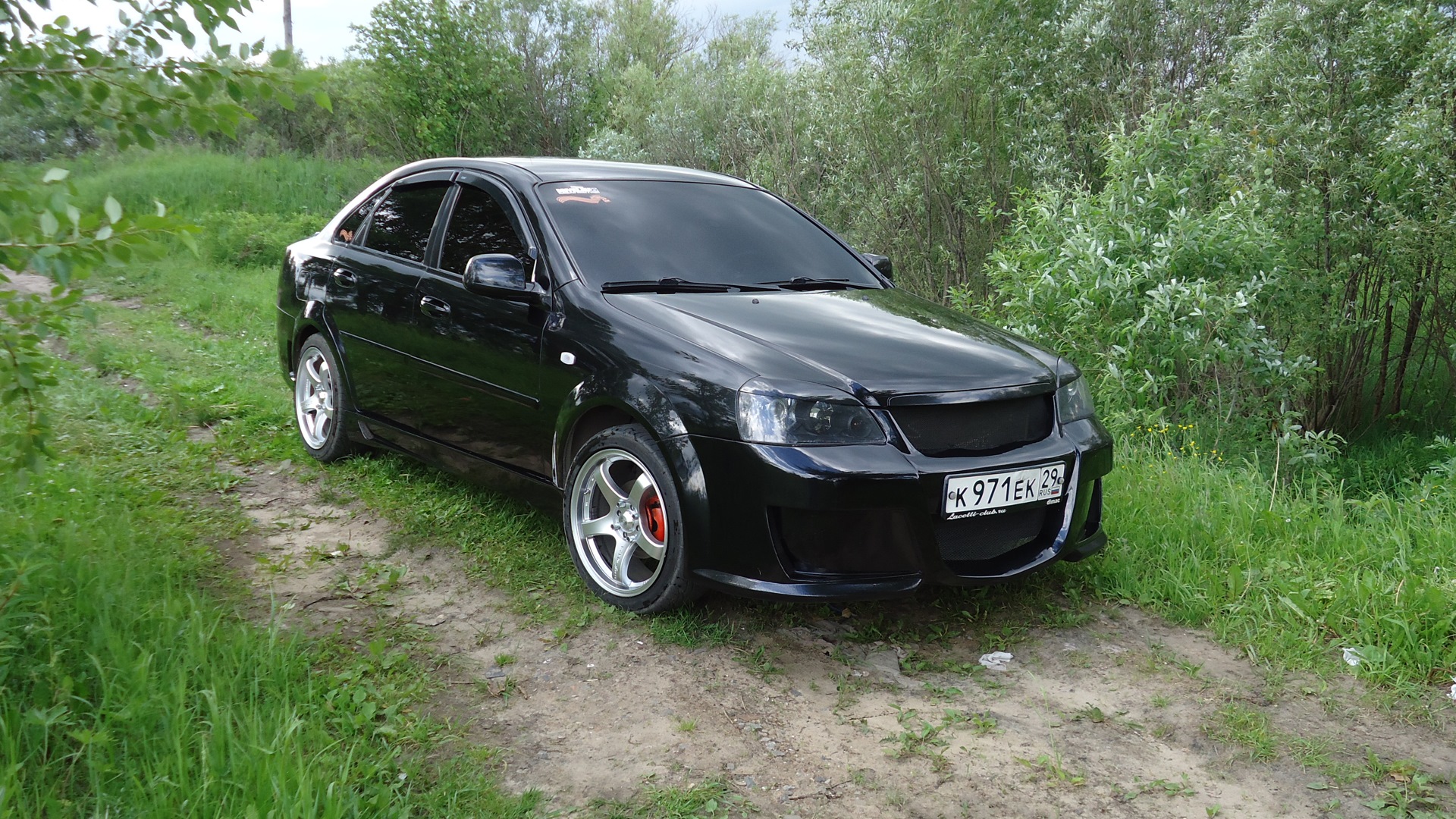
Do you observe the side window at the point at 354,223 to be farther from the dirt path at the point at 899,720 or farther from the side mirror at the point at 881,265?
the side mirror at the point at 881,265

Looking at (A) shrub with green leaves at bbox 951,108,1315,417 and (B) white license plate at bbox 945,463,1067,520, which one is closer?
(B) white license plate at bbox 945,463,1067,520

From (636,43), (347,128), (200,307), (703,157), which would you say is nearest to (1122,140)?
(200,307)

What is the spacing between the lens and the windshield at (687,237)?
4.31 meters

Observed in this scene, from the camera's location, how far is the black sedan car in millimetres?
3385

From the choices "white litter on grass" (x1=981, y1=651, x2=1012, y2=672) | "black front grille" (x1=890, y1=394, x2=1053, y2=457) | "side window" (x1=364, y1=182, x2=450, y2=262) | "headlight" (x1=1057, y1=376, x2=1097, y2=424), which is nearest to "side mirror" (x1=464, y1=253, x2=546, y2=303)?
"side window" (x1=364, y1=182, x2=450, y2=262)

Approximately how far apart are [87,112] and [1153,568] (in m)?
4.07

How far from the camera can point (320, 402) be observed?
226 inches

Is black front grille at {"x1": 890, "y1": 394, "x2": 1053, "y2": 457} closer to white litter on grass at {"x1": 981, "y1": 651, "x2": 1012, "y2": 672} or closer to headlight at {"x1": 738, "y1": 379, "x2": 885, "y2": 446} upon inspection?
headlight at {"x1": 738, "y1": 379, "x2": 885, "y2": 446}

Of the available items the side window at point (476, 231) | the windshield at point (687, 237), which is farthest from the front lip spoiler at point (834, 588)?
the side window at point (476, 231)

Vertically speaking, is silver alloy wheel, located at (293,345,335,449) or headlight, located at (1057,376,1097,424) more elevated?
headlight, located at (1057,376,1097,424)

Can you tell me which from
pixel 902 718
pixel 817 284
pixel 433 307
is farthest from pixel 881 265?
pixel 902 718

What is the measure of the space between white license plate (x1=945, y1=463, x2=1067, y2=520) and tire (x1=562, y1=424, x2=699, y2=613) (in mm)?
923

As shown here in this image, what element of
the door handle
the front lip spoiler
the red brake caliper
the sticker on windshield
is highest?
the sticker on windshield

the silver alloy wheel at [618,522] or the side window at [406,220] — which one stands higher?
the side window at [406,220]
